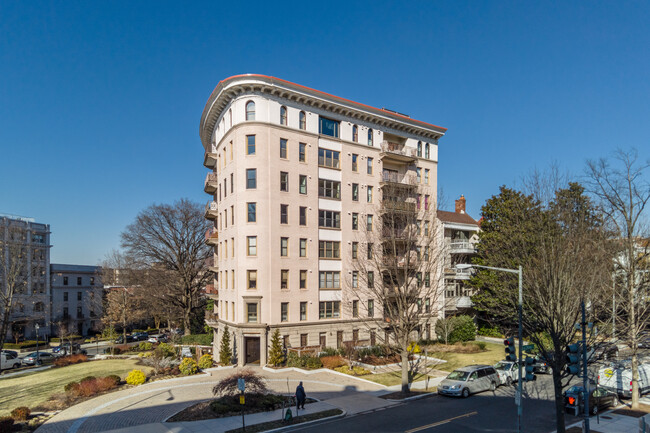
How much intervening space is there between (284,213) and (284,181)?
279 centimetres

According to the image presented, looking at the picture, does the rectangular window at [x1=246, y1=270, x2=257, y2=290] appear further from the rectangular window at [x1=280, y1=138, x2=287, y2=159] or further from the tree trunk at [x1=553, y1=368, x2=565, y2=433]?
the tree trunk at [x1=553, y1=368, x2=565, y2=433]

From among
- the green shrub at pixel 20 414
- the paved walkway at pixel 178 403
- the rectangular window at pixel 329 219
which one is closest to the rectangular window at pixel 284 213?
the rectangular window at pixel 329 219

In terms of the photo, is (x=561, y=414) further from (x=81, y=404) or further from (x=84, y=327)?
(x=84, y=327)

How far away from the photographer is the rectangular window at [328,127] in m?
37.9

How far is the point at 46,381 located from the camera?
30.9 meters

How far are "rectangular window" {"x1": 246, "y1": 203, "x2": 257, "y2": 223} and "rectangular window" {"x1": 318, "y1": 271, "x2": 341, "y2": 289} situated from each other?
7.88m

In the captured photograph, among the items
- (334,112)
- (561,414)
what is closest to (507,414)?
(561,414)

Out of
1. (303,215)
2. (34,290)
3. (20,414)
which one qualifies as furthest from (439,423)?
(34,290)

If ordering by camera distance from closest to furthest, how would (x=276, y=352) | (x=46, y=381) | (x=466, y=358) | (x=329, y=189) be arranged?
(x=46, y=381), (x=276, y=352), (x=466, y=358), (x=329, y=189)

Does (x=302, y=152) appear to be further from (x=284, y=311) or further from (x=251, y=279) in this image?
(x=284, y=311)

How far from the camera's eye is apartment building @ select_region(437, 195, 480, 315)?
49094 mm

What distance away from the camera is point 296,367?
3200 cm

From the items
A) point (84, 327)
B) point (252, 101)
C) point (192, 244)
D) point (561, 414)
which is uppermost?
point (252, 101)

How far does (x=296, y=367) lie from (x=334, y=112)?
22855 mm
